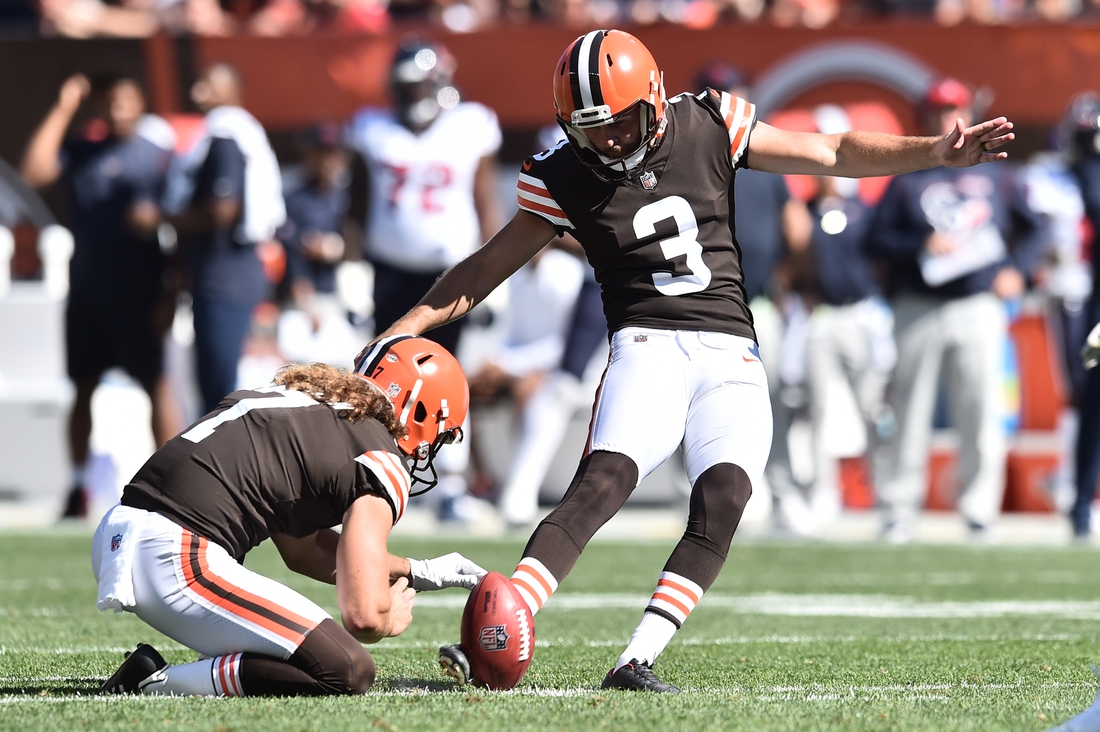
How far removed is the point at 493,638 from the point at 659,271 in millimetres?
1090

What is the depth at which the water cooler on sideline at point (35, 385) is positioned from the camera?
10.3 m

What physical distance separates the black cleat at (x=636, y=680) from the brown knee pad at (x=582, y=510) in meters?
0.26

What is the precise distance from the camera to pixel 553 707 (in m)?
3.32

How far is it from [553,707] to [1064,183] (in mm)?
7661

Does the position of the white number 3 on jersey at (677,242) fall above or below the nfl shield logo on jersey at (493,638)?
above

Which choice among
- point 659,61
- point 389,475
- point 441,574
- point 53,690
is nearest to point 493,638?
point 441,574

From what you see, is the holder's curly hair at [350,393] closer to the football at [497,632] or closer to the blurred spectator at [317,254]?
the football at [497,632]

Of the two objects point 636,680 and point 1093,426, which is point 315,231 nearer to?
point 1093,426

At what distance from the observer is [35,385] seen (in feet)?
34.9

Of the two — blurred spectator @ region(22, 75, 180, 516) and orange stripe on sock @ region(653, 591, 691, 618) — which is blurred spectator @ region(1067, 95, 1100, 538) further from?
orange stripe on sock @ region(653, 591, 691, 618)

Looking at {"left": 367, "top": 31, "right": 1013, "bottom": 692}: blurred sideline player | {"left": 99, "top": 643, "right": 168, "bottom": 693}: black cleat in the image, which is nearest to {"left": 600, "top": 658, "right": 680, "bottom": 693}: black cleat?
{"left": 367, "top": 31, "right": 1013, "bottom": 692}: blurred sideline player

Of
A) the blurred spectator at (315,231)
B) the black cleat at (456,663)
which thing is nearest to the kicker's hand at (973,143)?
the black cleat at (456,663)

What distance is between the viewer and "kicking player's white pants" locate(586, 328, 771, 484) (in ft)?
12.6

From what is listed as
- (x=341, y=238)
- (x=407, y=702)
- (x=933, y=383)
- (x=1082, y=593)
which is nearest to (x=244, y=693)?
(x=407, y=702)
